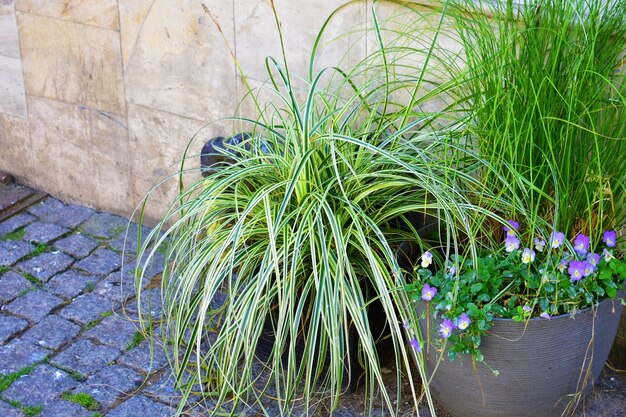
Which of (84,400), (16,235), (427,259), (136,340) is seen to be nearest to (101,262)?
(16,235)

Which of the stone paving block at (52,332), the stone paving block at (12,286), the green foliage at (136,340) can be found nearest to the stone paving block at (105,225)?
the stone paving block at (12,286)

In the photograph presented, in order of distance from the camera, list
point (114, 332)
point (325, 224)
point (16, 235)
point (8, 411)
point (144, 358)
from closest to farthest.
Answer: point (325, 224)
point (8, 411)
point (144, 358)
point (114, 332)
point (16, 235)

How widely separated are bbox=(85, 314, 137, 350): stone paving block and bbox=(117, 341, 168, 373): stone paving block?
0.05m

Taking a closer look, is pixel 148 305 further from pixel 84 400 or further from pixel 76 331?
pixel 84 400

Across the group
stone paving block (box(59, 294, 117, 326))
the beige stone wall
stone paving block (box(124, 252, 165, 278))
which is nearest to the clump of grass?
stone paving block (box(59, 294, 117, 326))

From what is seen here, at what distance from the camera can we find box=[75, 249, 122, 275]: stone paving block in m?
3.49

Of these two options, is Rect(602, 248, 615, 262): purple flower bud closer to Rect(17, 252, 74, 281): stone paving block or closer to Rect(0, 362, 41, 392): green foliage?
Rect(0, 362, 41, 392): green foliage

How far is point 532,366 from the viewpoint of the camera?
2400mm

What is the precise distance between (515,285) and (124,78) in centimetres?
186

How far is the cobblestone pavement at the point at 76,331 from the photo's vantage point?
281 cm

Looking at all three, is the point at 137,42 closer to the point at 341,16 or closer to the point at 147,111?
the point at 147,111

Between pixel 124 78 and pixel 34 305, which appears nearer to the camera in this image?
pixel 34 305

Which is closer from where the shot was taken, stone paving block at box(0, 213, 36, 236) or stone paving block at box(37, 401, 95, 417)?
stone paving block at box(37, 401, 95, 417)

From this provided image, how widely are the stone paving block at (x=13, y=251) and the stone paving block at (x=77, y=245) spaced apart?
11 centimetres
